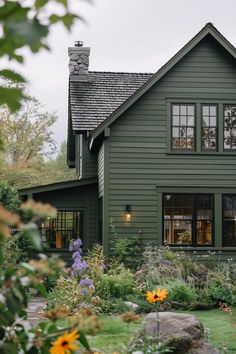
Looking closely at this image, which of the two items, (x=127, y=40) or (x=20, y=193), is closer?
(x=20, y=193)

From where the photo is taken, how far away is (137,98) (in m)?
16.4

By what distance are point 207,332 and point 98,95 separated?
12.2m

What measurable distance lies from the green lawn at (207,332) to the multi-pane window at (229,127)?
20.8ft

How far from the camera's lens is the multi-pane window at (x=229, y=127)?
16812 mm

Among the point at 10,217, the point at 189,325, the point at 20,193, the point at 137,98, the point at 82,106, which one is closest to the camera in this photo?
the point at 10,217

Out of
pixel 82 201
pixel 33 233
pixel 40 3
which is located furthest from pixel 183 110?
pixel 33 233

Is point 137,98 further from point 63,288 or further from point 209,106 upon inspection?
point 63,288

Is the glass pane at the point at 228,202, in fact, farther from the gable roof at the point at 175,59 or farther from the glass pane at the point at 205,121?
the gable roof at the point at 175,59

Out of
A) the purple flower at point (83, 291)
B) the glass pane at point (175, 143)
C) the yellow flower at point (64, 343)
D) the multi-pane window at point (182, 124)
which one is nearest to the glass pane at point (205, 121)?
the multi-pane window at point (182, 124)

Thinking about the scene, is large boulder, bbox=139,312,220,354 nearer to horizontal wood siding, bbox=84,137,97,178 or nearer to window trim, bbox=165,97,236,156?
window trim, bbox=165,97,236,156

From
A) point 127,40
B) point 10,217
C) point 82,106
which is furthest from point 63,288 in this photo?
point 127,40

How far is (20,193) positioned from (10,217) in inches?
675

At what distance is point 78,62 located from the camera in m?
22.1

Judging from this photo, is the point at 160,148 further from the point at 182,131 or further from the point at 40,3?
the point at 40,3
